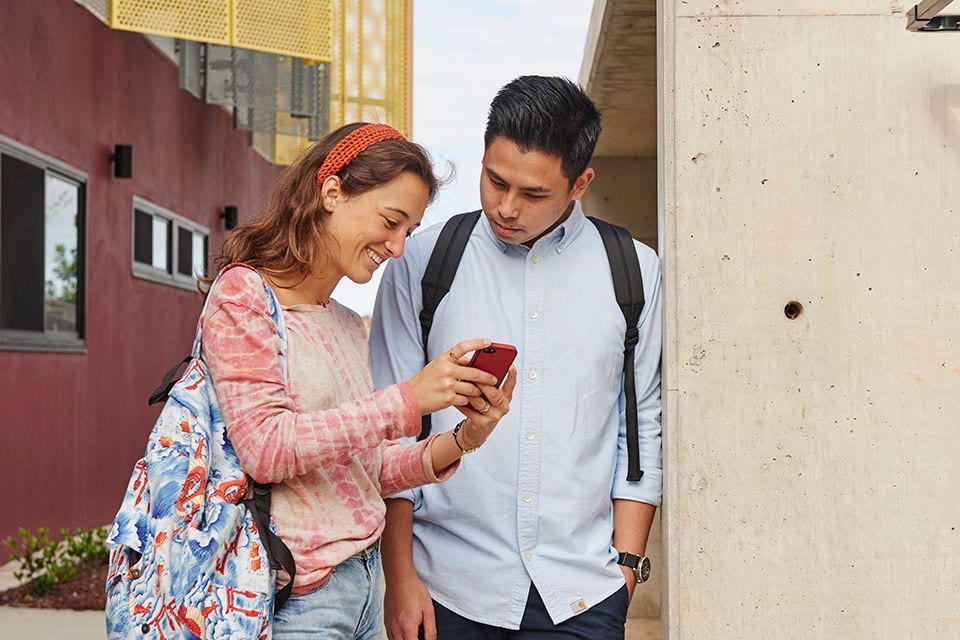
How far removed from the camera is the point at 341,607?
225 centimetres

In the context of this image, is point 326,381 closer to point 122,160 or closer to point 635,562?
point 635,562

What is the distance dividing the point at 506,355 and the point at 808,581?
0.92 meters

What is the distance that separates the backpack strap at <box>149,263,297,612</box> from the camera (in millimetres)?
2145

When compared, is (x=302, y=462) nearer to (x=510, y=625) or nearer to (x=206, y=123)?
(x=510, y=625)

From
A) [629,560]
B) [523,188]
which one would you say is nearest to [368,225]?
[523,188]

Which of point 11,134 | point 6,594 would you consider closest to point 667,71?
point 6,594

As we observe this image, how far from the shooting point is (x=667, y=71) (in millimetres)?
2770

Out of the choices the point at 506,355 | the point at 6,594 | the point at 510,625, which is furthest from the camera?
the point at 6,594

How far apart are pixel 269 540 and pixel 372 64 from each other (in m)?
10.9

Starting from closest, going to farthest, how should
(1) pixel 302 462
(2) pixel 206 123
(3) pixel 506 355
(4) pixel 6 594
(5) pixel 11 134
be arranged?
1. (1) pixel 302 462
2. (3) pixel 506 355
3. (4) pixel 6 594
4. (5) pixel 11 134
5. (2) pixel 206 123

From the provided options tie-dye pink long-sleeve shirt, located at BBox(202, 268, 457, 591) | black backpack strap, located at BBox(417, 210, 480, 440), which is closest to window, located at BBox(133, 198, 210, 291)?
black backpack strap, located at BBox(417, 210, 480, 440)

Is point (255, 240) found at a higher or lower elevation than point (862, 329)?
higher

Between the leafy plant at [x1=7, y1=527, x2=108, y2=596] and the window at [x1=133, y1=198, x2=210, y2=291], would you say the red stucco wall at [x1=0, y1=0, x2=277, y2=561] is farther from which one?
the leafy plant at [x1=7, y1=527, x2=108, y2=596]

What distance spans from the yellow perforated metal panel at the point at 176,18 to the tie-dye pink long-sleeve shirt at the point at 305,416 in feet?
23.6
